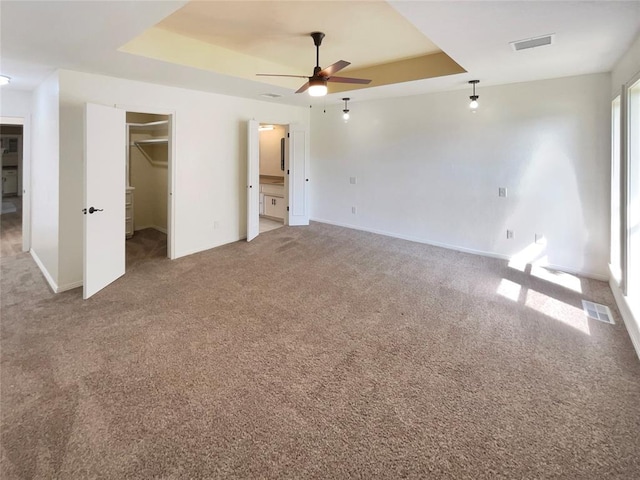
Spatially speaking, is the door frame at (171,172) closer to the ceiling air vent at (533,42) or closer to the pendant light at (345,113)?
the pendant light at (345,113)

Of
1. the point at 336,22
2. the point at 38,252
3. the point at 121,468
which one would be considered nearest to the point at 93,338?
the point at 121,468

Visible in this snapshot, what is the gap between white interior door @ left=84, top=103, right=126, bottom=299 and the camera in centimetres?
365

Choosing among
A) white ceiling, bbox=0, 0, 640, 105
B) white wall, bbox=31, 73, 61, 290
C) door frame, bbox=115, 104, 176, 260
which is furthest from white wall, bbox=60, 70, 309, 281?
white ceiling, bbox=0, 0, 640, 105

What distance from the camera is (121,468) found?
165 cm

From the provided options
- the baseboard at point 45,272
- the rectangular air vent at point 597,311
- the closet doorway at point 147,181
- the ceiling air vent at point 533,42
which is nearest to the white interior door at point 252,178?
the closet doorway at point 147,181

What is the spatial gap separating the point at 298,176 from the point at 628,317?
19.0ft

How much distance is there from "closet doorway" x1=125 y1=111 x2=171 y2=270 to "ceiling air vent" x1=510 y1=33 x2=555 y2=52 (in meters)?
5.31

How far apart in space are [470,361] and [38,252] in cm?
569

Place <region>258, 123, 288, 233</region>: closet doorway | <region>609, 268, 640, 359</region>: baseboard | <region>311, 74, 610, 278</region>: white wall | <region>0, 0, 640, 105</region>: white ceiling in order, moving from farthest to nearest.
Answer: <region>258, 123, 288, 233</region>: closet doorway < <region>311, 74, 610, 278</region>: white wall < <region>609, 268, 640, 359</region>: baseboard < <region>0, 0, 640, 105</region>: white ceiling

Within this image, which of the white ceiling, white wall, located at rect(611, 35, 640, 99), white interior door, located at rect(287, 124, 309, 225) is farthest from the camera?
white interior door, located at rect(287, 124, 309, 225)

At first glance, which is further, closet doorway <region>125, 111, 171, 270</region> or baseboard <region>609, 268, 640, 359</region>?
closet doorway <region>125, 111, 171, 270</region>

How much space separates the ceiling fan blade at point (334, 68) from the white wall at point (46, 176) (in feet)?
9.76

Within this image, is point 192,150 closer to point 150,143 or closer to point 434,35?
point 150,143

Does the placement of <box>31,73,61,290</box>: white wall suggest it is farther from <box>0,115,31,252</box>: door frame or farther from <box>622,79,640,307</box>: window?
<box>622,79,640,307</box>: window
